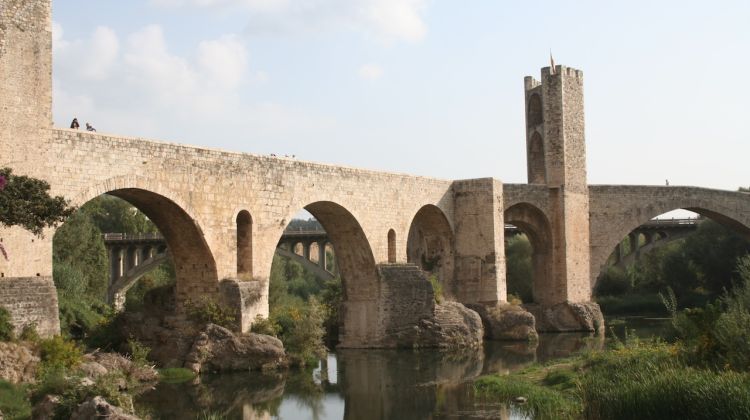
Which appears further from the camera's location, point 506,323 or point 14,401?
point 506,323

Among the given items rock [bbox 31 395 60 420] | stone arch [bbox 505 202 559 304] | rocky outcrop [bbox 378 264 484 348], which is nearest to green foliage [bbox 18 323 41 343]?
A: rock [bbox 31 395 60 420]

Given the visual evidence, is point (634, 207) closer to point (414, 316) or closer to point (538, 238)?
point (538, 238)

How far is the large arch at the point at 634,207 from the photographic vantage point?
30.1 m

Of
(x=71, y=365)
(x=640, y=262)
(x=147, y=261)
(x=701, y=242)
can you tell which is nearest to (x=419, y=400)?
(x=71, y=365)

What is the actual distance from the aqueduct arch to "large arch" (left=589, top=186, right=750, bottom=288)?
1.86m

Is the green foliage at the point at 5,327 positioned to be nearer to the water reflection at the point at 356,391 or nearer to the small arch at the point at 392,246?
the water reflection at the point at 356,391

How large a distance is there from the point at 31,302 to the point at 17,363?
1.29 meters

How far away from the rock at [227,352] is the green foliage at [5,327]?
435 cm

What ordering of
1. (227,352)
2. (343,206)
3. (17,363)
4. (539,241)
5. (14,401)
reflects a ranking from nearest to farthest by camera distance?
(14,401), (17,363), (227,352), (343,206), (539,241)

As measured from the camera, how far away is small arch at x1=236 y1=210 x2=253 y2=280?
62.0 feet

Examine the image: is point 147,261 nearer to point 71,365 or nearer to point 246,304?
point 246,304

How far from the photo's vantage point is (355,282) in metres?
23.7

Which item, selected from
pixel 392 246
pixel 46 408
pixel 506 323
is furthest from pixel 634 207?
pixel 46 408

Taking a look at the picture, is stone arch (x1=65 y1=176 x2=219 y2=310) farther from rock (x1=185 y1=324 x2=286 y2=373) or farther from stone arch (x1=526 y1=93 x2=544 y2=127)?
stone arch (x1=526 y1=93 x2=544 y2=127)
